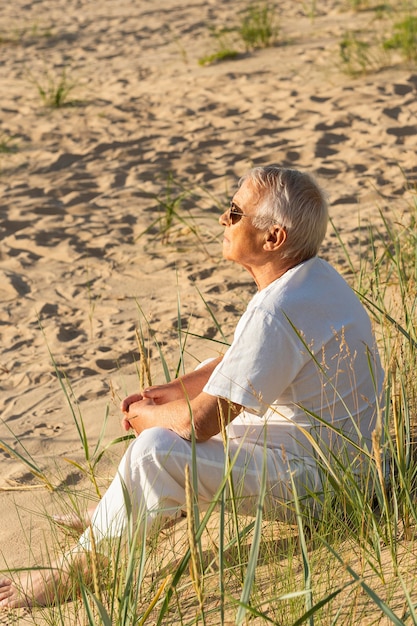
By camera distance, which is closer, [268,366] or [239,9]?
[268,366]

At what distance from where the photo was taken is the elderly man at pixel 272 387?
2.41m

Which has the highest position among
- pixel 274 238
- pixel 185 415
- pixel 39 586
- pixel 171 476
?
pixel 274 238

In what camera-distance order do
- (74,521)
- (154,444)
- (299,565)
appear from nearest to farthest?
(299,565), (154,444), (74,521)

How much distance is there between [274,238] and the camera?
2604 mm

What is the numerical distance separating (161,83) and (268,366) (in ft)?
21.6

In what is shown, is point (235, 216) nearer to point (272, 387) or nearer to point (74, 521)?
point (272, 387)

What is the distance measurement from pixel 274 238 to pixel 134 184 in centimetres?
386

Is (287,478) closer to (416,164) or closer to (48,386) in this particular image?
(48,386)

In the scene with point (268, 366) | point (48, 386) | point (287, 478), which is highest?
point (268, 366)

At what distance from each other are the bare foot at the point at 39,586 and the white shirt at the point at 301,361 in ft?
1.82

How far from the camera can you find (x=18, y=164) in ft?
22.7

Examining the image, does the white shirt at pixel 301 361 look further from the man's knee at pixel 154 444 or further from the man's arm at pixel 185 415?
the man's knee at pixel 154 444

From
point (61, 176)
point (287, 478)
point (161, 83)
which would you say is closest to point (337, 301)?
point (287, 478)

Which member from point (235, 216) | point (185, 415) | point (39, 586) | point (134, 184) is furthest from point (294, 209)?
point (134, 184)
